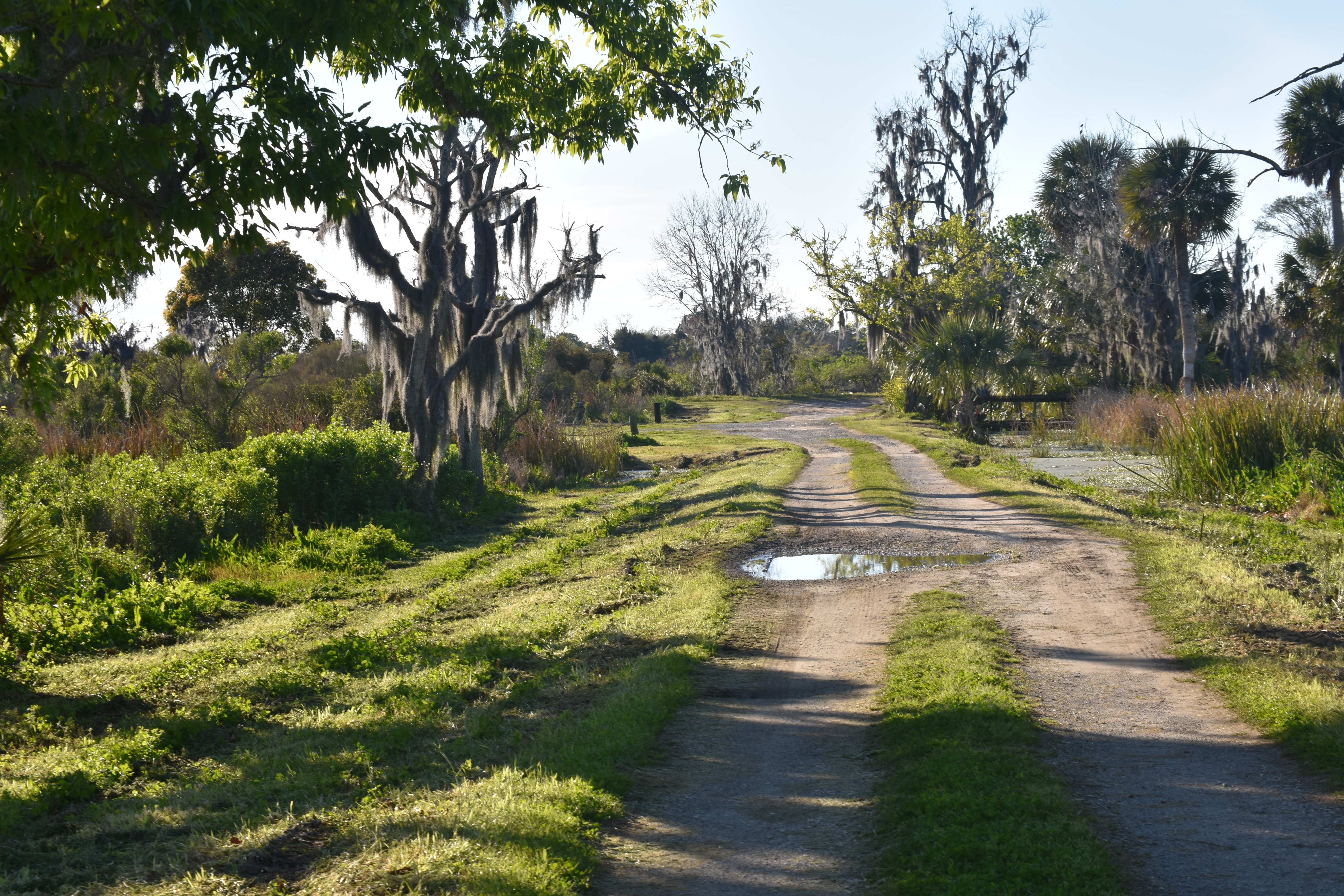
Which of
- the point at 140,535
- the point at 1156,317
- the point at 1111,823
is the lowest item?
the point at 1111,823

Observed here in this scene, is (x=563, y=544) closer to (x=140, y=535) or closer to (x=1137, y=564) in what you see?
(x=140, y=535)

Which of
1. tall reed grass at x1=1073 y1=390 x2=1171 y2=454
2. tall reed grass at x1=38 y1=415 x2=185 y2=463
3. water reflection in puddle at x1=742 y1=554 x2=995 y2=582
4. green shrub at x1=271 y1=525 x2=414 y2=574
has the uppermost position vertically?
tall reed grass at x1=38 y1=415 x2=185 y2=463

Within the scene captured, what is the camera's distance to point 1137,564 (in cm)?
1097

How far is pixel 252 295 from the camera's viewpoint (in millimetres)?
40594

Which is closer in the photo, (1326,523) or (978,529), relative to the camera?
(1326,523)

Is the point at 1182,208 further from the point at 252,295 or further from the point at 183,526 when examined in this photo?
the point at 252,295

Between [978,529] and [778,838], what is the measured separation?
10.0 metres

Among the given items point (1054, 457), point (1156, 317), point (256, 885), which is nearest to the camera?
point (256, 885)

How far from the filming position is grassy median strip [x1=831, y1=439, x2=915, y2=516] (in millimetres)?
16906

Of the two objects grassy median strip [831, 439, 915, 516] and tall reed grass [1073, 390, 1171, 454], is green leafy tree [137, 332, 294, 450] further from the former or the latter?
tall reed grass [1073, 390, 1171, 454]

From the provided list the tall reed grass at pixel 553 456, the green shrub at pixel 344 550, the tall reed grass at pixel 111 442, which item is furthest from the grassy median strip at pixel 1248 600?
the tall reed grass at pixel 111 442

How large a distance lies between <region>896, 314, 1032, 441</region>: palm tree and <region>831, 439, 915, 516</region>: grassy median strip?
348cm

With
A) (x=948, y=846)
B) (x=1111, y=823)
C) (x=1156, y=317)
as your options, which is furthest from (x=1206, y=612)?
(x=1156, y=317)

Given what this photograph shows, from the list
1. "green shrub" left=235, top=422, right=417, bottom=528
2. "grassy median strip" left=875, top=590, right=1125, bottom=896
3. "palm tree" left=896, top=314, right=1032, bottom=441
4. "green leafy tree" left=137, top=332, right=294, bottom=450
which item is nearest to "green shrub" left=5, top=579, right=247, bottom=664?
"green shrub" left=235, top=422, right=417, bottom=528
